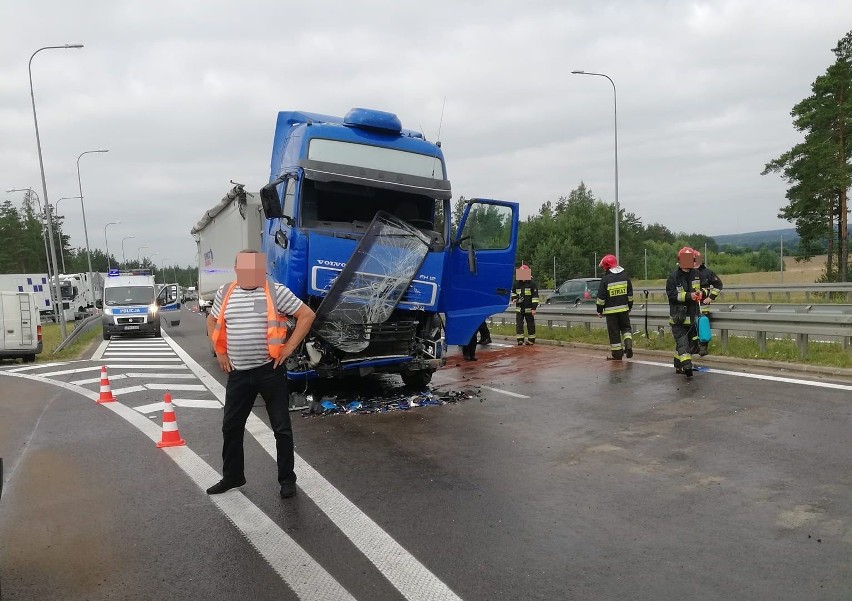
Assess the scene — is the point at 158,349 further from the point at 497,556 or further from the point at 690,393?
the point at 497,556

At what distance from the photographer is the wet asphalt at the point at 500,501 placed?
12.5 ft

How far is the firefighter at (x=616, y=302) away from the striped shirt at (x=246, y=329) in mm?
8128

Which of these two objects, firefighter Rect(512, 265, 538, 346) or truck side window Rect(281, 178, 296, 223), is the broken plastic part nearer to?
truck side window Rect(281, 178, 296, 223)

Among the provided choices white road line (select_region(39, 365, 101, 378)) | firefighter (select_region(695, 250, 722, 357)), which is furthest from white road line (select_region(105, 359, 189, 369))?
firefighter (select_region(695, 250, 722, 357))

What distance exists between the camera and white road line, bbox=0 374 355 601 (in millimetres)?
3729

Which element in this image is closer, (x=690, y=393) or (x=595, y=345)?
(x=690, y=393)

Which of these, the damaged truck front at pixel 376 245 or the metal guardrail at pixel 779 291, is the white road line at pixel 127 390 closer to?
the damaged truck front at pixel 376 245

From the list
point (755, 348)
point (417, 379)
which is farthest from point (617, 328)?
point (417, 379)

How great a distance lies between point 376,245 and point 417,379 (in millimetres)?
2521

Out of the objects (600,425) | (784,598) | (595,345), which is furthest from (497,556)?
(595,345)

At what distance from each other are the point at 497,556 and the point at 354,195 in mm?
6121

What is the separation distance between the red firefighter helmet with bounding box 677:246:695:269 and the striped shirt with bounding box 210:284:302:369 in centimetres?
716

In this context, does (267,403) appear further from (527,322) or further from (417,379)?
(527,322)

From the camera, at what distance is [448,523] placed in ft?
15.3
